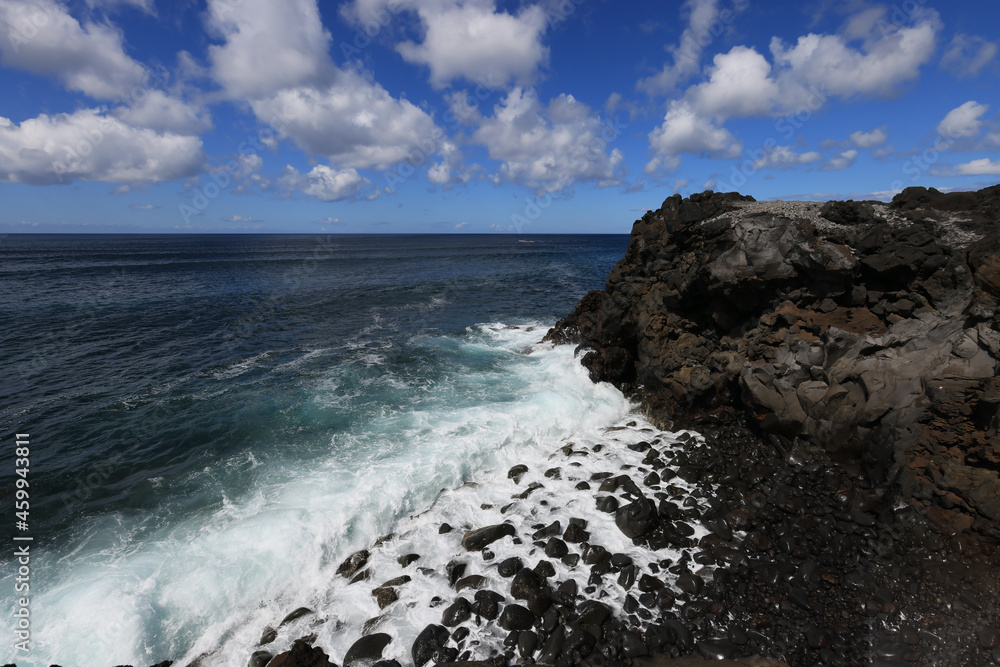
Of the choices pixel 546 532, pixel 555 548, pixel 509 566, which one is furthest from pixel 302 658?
pixel 546 532

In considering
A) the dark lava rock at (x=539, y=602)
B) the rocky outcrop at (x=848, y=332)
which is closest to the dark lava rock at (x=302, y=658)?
the dark lava rock at (x=539, y=602)

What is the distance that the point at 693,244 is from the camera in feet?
52.8

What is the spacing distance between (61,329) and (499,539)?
33.7 m

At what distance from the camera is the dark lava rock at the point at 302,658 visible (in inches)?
259

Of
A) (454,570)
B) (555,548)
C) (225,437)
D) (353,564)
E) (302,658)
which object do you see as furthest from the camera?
(225,437)

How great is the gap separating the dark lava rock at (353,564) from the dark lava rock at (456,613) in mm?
2507

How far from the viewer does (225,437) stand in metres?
14.3

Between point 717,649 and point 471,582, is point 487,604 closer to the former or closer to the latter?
point 471,582

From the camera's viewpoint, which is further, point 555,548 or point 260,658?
point 555,548

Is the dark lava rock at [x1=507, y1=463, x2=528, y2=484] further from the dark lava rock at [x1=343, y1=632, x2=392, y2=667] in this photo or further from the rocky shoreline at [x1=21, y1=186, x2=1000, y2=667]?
the dark lava rock at [x1=343, y1=632, x2=392, y2=667]

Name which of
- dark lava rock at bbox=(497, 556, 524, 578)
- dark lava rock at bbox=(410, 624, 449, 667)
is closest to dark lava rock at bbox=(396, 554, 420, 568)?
dark lava rock at bbox=(410, 624, 449, 667)

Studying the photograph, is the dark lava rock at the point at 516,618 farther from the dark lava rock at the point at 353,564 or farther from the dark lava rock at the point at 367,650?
the dark lava rock at the point at 353,564

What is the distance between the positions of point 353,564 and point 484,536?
297 cm

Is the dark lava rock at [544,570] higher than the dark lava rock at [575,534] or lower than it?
lower
